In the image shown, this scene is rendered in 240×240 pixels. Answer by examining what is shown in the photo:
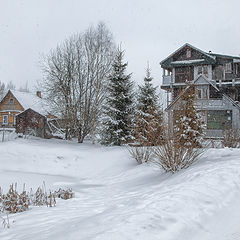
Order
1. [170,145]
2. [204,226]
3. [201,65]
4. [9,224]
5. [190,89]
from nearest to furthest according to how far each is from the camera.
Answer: [204,226]
[9,224]
[170,145]
[190,89]
[201,65]

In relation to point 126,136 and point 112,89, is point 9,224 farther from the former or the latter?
point 112,89

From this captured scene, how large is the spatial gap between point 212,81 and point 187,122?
55.6 ft

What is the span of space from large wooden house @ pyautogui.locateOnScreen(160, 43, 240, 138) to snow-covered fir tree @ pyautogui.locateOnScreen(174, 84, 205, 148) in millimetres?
12336

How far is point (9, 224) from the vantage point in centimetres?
420

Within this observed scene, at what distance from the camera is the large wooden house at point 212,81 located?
23.3 meters

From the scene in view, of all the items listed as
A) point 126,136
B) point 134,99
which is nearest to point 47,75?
point 134,99

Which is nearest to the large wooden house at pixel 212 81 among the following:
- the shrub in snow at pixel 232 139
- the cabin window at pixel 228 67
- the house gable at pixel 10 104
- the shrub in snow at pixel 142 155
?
the cabin window at pixel 228 67

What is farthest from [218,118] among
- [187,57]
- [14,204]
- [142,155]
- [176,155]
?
[14,204]

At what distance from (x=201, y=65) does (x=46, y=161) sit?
20409mm

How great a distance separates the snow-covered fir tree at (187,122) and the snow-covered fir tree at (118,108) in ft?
23.0

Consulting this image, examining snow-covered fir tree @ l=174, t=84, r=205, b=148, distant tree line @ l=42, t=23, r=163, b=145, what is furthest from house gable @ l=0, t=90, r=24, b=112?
snow-covered fir tree @ l=174, t=84, r=205, b=148

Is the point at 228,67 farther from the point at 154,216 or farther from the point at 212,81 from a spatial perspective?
the point at 154,216

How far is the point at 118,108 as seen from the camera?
1758 centimetres

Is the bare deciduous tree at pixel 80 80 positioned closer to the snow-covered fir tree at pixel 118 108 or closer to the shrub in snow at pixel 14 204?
the snow-covered fir tree at pixel 118 108
